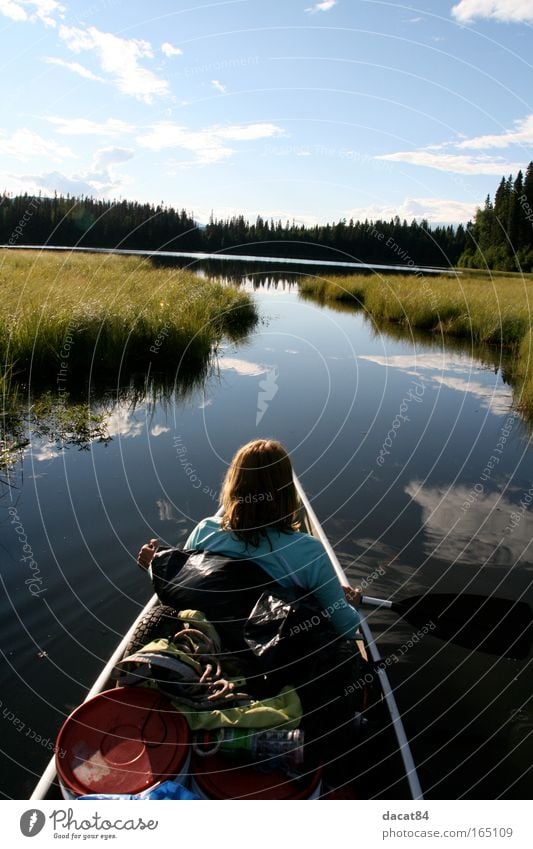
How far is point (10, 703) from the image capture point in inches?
184

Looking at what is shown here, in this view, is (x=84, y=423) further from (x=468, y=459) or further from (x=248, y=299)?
(x=248, y=299)

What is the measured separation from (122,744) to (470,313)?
81.9 feet

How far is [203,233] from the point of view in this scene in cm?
5559

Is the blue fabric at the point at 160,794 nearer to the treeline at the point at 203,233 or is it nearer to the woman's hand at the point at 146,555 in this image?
the woman's hand at the point at 146,555

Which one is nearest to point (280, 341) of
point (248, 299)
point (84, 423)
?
point (248, 299)

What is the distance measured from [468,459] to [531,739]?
6.76 metres

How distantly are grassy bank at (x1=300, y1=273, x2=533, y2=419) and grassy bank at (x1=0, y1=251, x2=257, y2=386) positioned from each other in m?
9.67

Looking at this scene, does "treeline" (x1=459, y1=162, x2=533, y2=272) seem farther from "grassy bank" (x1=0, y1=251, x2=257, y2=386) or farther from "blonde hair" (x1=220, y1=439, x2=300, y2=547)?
"blonde hair" (x1=220, y1=439, x2=300, y2=547)

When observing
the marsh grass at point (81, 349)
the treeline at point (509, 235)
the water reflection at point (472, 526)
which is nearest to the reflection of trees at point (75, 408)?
the marsh grass at point (81, 349)

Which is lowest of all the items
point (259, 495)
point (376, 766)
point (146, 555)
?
point (376, 766)

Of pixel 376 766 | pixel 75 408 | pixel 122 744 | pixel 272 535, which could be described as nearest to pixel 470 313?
pixel 75 408

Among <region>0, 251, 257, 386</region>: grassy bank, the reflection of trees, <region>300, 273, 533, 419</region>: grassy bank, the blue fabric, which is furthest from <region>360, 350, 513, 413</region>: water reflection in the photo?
the blue fabric

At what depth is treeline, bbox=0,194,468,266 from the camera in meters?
51.5

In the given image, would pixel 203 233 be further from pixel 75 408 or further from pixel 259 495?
pixel 259 495
